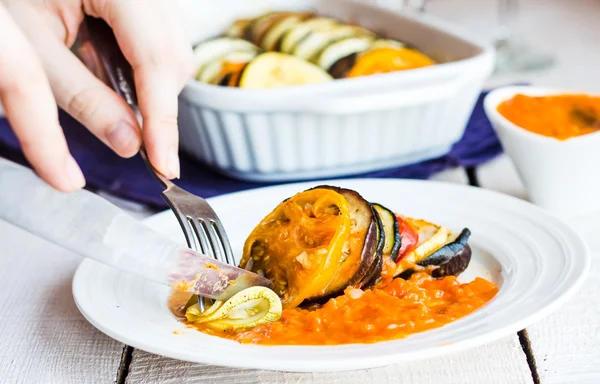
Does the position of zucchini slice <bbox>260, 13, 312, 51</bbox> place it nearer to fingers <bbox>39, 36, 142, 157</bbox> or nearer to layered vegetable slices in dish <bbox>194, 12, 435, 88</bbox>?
layered vegetable slices in dish <bbox>194, 12, 435, 88</bbox>

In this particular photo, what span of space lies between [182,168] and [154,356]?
3.65 feet

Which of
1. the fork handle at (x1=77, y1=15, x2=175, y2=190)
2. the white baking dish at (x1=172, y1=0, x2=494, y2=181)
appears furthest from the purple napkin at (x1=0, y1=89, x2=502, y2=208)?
the fork handle at (x1=77, y1=15, x2=175, y2=190)

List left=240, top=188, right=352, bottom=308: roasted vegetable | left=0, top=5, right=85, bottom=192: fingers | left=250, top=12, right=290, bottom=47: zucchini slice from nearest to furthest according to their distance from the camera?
left=0, top=5, right=85, bottom=192: fingers < left=240, top=188, right=352, bottom=308: roasted vegetable < left=250, top=12, right=290, bottom=47: zucchini slice

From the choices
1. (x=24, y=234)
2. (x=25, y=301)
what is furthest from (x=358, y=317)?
(x=24, y=234)

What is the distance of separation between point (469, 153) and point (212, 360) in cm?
155

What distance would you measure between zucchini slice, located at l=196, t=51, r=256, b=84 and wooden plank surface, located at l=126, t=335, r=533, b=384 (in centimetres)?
131

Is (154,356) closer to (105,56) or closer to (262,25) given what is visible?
(105,56)

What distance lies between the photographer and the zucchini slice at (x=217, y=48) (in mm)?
2828

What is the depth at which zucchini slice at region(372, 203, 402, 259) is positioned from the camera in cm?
163

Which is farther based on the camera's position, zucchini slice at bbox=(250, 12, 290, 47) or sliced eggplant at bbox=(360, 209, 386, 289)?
zucchini slice at bbox=(250, 12, 290, 47)

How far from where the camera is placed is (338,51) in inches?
108

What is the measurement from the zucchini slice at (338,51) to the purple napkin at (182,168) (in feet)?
1.53

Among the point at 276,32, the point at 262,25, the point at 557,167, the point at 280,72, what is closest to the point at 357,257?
the point at 557,167

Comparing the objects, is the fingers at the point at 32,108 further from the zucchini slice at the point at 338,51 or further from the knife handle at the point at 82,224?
the zucchini slice at the point at 338,51
